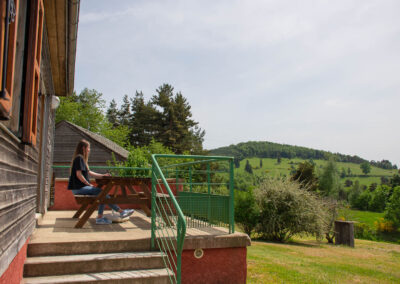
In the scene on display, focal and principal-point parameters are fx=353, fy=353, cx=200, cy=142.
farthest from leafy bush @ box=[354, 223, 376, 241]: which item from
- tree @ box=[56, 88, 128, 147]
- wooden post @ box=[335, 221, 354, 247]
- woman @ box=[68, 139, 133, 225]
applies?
woman @ box=[68, 139, 133, 225]

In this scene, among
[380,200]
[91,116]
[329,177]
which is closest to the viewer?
[91,116]

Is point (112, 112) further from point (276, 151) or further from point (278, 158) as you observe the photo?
point (276, 151)

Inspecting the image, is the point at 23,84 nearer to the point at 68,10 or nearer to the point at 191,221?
the point at 68,10

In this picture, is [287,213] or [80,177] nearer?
[80,177]

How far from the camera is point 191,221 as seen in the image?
211 inches

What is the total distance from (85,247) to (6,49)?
2901mm

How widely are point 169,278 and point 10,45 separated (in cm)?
287

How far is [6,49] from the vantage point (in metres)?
1.94

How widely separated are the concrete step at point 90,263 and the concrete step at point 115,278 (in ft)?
0.29

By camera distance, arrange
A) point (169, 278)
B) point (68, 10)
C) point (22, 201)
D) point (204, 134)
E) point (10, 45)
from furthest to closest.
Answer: point (204, 134), point (68, 10), point (169, 278), point (22, 201), point (10, 45)

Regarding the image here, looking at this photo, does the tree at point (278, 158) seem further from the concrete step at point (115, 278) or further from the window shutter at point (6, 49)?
the window shutter at point (6, 49)

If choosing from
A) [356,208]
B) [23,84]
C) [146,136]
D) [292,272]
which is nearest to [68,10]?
[23,84]

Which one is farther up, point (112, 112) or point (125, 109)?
point (125, 109)

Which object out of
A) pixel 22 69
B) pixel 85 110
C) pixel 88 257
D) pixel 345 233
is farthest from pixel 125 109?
pixel 22 69
